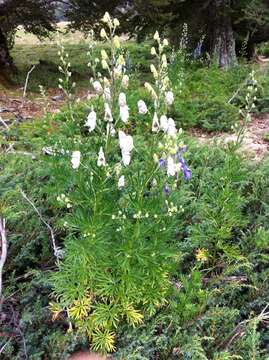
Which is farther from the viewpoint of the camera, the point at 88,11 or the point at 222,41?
the point at 222,41

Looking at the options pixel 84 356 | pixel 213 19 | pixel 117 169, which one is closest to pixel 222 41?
pixel 213 19

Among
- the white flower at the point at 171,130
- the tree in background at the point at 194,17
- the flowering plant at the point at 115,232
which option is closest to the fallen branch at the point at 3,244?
the flowering plant at the point at 115,232

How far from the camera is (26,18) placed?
938 cm

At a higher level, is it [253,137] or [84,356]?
[84,356]

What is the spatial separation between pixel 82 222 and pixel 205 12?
7727mm

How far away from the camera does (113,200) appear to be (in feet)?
8.21

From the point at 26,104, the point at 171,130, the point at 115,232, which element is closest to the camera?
the point at 171,130

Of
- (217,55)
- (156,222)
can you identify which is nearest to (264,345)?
(156,222)

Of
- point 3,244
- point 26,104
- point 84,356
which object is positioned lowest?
point 26,104

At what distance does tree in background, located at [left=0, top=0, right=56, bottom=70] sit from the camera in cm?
892

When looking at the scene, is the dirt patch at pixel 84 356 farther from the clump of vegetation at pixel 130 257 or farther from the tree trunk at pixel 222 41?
the tree trunk at pixel 222 41

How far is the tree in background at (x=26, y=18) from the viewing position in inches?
351

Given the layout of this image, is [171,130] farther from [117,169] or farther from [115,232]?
[115,232]

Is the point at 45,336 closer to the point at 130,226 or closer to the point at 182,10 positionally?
the point at 130,226
